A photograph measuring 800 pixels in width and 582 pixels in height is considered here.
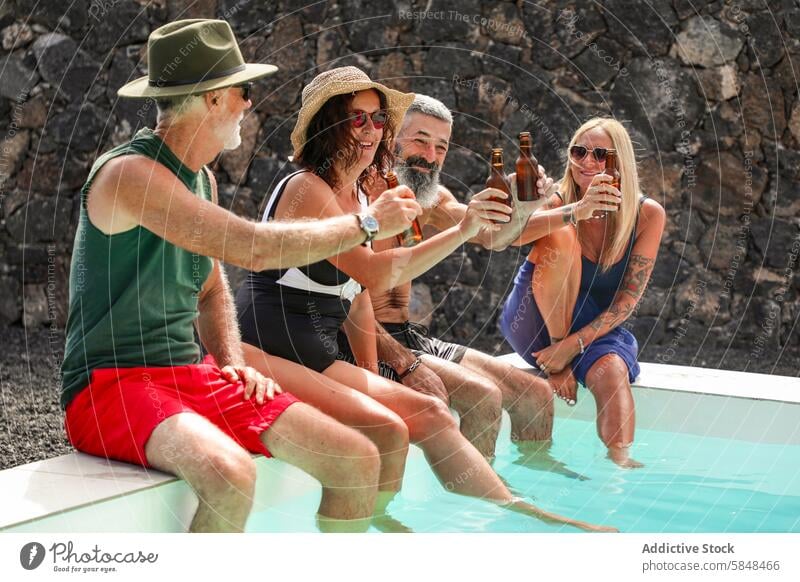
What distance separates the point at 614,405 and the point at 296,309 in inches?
55.0

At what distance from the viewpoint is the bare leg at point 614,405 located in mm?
4012

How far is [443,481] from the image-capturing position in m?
3.32

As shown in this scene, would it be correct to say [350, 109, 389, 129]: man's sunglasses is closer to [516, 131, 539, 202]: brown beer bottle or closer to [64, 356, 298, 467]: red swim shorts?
[516, 131, 539, 202]: brown beer bottle

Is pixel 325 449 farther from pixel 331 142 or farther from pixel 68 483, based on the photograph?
pixel 331 142

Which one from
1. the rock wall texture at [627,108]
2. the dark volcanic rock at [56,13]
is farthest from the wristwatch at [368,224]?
the dark volcanic rock at [56,13]

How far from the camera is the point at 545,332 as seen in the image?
4344 millimetres

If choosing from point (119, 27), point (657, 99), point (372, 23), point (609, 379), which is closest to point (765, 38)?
point (657, 99)

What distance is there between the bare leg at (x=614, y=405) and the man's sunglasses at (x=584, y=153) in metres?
0.77

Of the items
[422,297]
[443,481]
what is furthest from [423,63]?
[443,481]

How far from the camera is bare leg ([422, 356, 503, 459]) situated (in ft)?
12.4

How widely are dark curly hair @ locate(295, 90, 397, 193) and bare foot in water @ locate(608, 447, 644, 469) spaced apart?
60.2 inches

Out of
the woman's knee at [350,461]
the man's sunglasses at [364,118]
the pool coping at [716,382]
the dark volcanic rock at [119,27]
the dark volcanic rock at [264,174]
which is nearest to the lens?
the woman's knee at [350,461]

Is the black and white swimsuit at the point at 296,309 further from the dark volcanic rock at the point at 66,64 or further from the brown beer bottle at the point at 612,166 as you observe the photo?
the dark volcanic rock at the point at 66,64

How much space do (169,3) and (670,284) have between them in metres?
3.68
